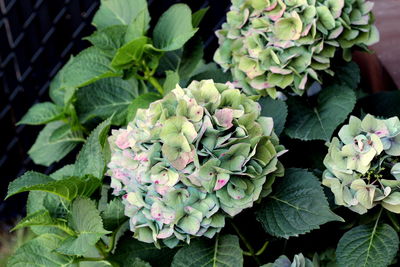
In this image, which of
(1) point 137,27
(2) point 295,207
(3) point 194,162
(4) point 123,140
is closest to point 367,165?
(2) point 295,207

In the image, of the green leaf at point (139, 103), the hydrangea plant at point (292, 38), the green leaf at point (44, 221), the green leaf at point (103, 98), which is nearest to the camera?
the green leaf at point (44, 221)

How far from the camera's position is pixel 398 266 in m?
1.27

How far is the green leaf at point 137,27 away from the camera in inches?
53.0

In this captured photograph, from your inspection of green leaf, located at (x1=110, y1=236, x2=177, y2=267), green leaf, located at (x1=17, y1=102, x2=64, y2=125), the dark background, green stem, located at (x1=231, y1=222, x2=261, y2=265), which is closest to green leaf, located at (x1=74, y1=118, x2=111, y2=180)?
green leaf, located at (x1=110, y1=236, x2=177, y2=267)

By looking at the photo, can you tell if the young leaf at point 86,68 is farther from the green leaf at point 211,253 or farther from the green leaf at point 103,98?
the green leaf at point 211,253

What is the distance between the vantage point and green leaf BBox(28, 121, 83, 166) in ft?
5.03

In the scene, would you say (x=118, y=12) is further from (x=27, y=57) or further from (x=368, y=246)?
(x=27, y=57)

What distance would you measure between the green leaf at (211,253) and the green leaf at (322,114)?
0.25 metres

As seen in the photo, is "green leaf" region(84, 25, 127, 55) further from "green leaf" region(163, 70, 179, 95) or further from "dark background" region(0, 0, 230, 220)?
"dark background" region(0, 0, 230, 220)

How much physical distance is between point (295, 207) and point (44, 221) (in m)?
0.41

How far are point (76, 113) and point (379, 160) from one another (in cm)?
69

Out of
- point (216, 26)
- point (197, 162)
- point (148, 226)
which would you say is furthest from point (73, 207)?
point (216, 26)

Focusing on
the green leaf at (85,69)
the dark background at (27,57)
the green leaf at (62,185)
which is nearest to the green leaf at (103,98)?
the green leaf at (85,69)

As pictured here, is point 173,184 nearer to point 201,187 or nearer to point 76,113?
point 201,187
